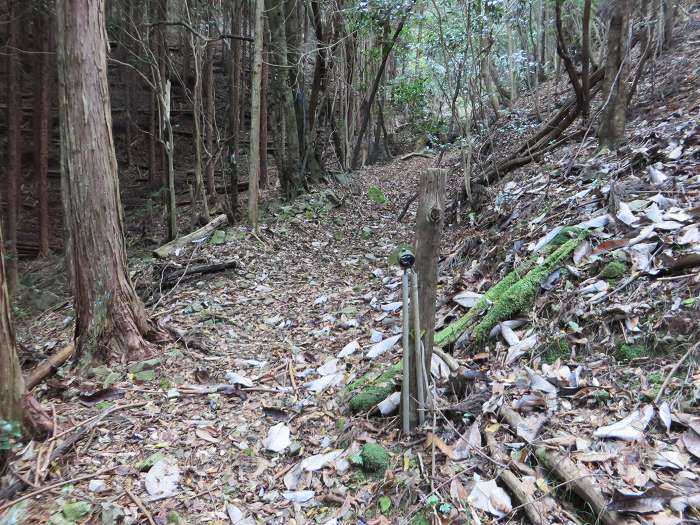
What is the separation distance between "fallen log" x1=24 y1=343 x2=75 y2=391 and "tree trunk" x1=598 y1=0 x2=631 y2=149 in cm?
708

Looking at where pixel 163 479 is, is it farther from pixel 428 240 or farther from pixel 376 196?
pixel 376 196

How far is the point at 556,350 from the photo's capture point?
3512mm

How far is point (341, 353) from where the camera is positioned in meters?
5.01

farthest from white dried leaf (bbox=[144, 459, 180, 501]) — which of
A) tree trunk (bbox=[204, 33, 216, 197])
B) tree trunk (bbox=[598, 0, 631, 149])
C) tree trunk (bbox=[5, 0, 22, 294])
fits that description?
tree trunk (bbox=[5, 0, 22, 294])

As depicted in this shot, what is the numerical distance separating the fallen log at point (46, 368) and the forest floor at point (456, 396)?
85 mm

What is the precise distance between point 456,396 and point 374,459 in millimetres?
768

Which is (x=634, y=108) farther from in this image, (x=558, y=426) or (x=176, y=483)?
(x=176, y=483)

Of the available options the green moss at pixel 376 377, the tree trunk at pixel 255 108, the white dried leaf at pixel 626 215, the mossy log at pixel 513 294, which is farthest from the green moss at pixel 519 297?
the tree trunk at pixel 255 108

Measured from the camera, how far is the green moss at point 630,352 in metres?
3.11

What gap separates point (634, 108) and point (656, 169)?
3.76 metres

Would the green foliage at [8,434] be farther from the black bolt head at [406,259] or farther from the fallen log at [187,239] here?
the fallen log at [187,239]

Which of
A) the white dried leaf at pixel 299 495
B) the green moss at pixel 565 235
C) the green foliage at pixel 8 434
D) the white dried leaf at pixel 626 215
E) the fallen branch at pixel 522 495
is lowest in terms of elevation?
the white dried leaf at pixel 299 495

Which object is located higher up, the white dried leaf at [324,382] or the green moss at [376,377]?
the green moss at [376,377]

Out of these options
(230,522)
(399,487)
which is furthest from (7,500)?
(399,487)
